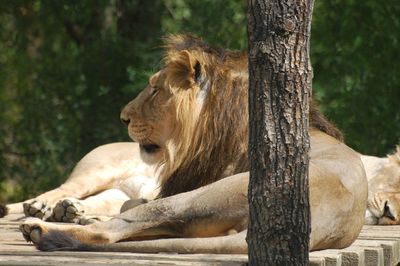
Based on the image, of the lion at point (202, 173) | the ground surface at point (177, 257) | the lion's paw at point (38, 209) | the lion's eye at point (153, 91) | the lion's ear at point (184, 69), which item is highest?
the lion's ear at point (184, 69)

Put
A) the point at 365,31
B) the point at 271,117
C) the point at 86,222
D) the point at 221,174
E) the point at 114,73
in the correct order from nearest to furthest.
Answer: the point at 271,117, the point at 221,174, the point at 86,222, the point at 365,31, the point at 114,73

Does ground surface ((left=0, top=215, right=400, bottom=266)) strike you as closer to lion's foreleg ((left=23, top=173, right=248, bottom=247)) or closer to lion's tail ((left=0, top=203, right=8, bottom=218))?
lion's foreleg ((left=23, top=173, right=248, bottom=247))

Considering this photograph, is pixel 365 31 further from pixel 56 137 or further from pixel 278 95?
pixel 278 95

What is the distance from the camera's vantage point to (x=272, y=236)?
132 inches

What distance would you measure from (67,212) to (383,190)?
1.78m

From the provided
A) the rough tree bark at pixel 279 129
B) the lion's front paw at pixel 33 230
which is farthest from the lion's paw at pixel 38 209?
the rough tree bark at pixel 279 129

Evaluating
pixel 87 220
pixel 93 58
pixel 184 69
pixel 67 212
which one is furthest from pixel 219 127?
pixel 93 58

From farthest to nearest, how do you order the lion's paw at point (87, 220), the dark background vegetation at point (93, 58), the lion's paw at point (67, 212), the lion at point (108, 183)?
the dark background vegetation at point (93, 58), the lion at point (108, 183), the lion's paw at point (67, 212), the lion's paw at point (87, 220)

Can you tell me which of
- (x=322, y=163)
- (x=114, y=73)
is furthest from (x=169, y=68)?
(x=114, y=73)

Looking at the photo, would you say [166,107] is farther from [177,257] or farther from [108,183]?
[108,183]

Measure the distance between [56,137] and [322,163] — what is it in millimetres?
6743

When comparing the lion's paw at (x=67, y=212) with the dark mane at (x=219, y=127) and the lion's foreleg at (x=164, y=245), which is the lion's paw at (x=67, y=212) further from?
the lion's foreleg at (x=164, y=245)

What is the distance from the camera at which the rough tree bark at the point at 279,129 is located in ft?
10.8

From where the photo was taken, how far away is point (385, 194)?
20.2 feet
